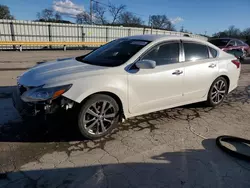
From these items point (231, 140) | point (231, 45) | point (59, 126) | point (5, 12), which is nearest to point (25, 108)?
point (59, 126)

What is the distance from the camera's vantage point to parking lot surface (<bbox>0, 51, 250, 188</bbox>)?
245 cm

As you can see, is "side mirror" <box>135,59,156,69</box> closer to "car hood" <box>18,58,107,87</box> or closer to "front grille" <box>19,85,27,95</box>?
"car hood" <box>18,58,107,87</box>

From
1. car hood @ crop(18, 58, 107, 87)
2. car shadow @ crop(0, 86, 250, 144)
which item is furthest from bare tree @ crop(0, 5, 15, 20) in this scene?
car hood @ crop(18, 58, 107, 87)

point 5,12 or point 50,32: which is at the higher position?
point 5,12

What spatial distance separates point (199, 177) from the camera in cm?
253

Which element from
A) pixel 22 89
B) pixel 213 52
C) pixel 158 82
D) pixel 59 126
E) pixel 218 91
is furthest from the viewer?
pixel 218 91

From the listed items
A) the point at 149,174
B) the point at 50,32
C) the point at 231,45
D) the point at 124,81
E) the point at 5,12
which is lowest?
the point at 149,174

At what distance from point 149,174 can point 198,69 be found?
8.25ft

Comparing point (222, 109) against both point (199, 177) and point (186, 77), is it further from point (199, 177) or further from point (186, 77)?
point (199, 177)

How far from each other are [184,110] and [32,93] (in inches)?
124

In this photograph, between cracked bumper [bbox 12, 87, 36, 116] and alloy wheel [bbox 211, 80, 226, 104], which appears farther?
alloy wheel [bbox 211, 80, 226, 104]

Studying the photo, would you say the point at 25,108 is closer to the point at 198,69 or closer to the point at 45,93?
the point at 45,93

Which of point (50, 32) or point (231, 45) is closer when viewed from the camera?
point (231, 45)

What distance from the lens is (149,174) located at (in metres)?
2.55
